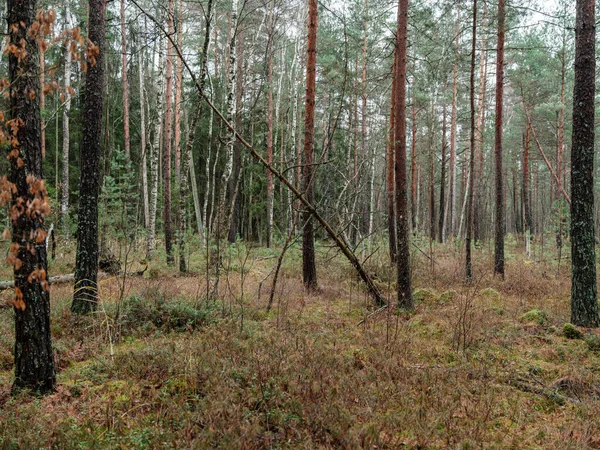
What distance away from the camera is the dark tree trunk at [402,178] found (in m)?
8.56

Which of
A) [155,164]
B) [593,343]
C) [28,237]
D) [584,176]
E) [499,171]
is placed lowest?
[593,343]

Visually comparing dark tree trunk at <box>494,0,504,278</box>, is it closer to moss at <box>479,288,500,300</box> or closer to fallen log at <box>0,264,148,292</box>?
moss at <box>479,288,500,300</box>

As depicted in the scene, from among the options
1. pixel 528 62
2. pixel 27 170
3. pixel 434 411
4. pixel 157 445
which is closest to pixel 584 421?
pixel 434 411

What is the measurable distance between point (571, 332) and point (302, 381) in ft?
18.0

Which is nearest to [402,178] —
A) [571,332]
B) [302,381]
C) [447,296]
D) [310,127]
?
[310,127]

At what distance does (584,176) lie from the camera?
7.41m

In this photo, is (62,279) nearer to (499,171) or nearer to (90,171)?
(90,171)

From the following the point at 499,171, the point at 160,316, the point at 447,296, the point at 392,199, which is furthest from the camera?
the point at 392,199

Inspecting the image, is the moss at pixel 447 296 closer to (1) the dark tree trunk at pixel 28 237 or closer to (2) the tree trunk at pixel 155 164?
(1) the dark tree trunk at pixel 28 237

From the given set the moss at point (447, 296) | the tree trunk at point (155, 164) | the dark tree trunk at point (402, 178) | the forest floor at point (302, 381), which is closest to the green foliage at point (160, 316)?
the forest floor at point (302, 381)

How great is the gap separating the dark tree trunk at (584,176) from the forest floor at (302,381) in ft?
2.17

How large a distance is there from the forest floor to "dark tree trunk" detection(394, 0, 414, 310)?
1.99ft

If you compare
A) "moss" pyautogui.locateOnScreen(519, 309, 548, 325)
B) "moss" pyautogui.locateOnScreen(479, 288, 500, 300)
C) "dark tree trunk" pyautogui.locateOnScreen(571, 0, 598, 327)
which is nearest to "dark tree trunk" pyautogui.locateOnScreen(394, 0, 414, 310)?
"moss" pyautogui.locateOnScreen(519, 309, 548, 325)

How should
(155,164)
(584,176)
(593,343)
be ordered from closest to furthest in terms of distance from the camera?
(593,343)
(584,176)
(155,164)
